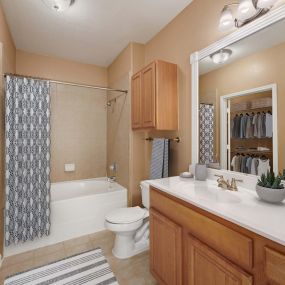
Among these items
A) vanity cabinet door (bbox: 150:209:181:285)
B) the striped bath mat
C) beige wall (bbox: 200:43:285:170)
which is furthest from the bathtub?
beige wall (bbox: 200:43:285:170)

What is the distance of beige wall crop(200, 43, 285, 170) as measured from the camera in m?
1.21

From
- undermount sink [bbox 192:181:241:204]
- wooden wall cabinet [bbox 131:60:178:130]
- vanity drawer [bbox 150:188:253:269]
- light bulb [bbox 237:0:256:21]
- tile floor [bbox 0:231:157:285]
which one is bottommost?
tile floor [bbox 0:231:157:285]

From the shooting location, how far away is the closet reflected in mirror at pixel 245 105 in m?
1.24

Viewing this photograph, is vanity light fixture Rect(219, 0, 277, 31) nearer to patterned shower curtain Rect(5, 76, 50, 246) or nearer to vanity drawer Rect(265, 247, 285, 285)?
vanity drawer Rect(265, 247, 285, 285)

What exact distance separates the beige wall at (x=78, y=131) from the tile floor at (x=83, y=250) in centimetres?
127

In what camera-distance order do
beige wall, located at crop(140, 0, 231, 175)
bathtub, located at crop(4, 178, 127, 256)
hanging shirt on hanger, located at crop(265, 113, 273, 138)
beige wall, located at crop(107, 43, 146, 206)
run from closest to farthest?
hanging shirt on hanger, located at crop(265, 113, 273, 138) < beige wall, located at crop(140, 0, 231, 175) < bathtub, located at crop(4, 178, 127, 256) < beige wall, located at crop(107, 43, 146, 206)

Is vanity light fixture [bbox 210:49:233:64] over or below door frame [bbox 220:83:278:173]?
over

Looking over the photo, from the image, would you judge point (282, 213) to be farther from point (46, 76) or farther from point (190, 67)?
point (46, 76)

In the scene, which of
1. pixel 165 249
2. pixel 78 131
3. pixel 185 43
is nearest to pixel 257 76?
pixel 185 43

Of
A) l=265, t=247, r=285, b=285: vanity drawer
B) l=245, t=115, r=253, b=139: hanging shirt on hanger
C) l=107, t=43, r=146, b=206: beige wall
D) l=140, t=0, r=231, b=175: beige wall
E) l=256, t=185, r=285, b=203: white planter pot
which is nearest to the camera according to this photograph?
l=265, t=247, r=285, b=285: vanity drawer

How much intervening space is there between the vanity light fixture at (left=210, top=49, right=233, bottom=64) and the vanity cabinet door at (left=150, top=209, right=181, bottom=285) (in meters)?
1.39

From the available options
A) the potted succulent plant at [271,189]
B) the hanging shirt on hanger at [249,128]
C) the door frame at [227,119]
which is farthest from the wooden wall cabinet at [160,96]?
the potted succulent plant at [271,189]

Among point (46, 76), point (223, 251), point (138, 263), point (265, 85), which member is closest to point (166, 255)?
point (223, 251)

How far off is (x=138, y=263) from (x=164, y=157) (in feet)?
3.68
